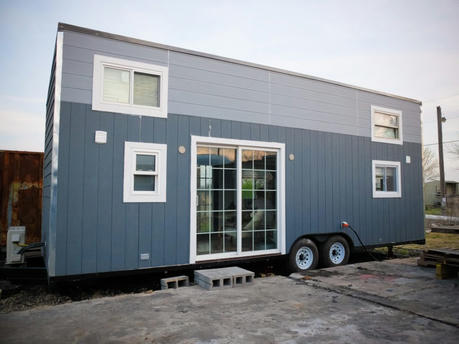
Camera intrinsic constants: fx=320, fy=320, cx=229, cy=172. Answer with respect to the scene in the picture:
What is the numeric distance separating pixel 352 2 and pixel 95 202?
7.76m

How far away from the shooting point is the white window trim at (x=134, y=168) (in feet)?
15.9

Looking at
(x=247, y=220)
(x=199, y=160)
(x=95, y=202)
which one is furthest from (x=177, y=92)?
(x=247, y=220)

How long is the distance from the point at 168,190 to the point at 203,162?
0.83 metres

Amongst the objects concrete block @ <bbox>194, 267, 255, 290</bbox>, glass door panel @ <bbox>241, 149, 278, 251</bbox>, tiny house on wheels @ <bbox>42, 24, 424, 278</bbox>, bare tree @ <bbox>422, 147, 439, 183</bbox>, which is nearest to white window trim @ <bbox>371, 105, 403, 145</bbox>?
tiny house on wheels @ <bbox>42, 24, 424, 278</bbox>

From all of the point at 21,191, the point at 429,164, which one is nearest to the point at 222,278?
the point at 21,191

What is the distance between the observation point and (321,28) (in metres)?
8.63

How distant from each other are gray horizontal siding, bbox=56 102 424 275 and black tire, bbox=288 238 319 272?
0.20m

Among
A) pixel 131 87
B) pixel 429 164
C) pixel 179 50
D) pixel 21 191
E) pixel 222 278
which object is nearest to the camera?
pixel 222 278

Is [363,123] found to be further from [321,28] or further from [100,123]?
[100,123]

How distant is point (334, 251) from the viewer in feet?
22.9

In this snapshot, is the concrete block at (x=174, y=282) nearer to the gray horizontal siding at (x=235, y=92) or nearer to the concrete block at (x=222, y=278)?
the concrete block at (x=222, y=278)

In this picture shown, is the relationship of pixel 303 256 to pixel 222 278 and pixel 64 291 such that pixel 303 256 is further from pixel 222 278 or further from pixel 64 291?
pixel 64 291

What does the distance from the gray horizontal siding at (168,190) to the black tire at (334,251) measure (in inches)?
10.7

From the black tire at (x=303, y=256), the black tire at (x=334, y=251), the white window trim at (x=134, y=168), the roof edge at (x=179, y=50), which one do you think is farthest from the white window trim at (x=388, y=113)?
the white window trim at (x=134, y=168)
